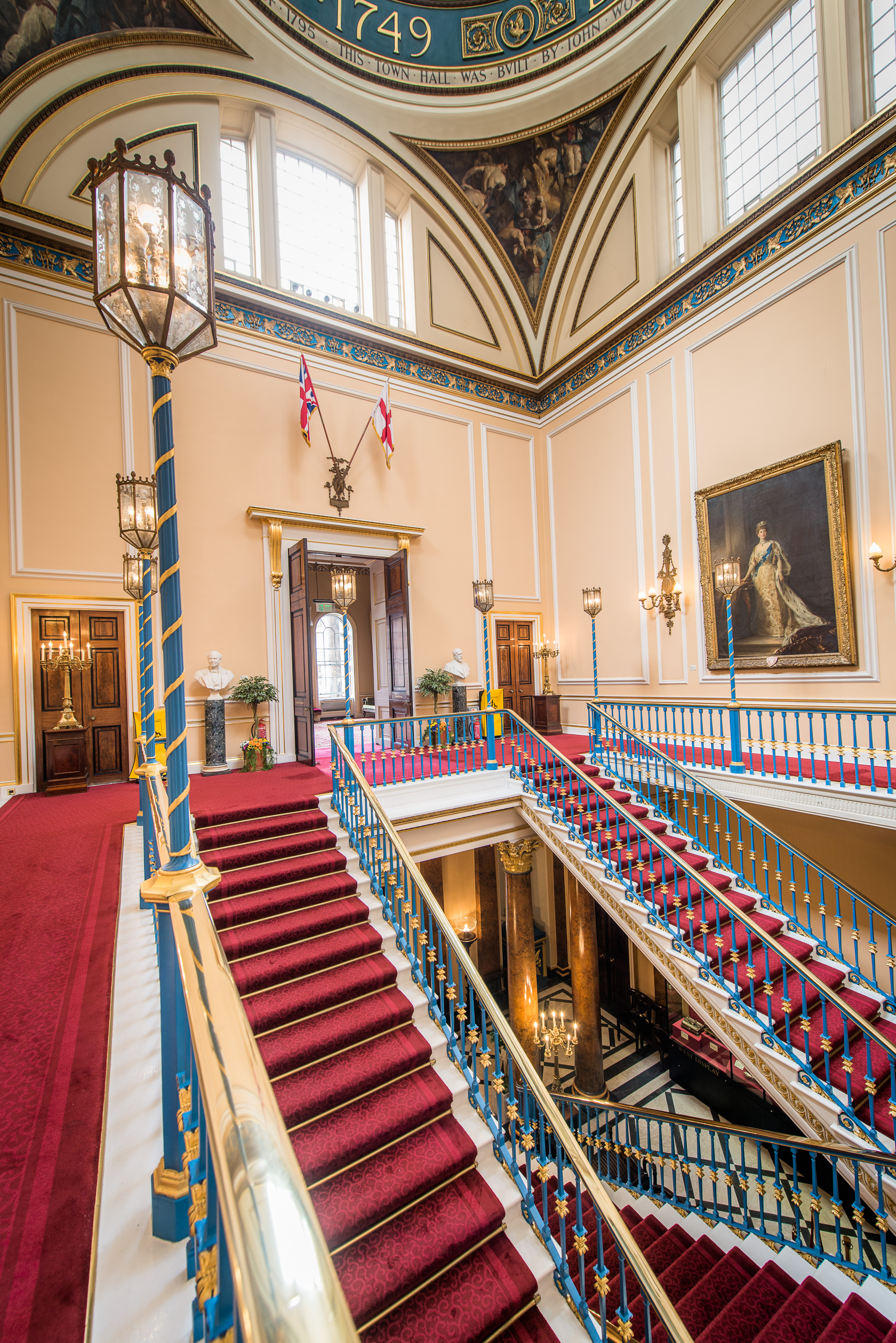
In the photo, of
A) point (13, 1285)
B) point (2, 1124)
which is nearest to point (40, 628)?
point (2, 1124)

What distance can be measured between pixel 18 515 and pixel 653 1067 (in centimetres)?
1094

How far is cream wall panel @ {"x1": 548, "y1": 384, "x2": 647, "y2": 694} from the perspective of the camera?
9.60 meters

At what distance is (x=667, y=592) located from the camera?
8.91 meters

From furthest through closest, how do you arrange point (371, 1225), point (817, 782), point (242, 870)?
point (817, 782)
point (242, 870)
point (371, 1225)

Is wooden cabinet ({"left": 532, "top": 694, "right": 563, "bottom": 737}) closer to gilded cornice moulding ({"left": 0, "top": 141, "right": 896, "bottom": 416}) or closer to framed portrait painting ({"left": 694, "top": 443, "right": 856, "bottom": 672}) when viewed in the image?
framed portrait painting ({"left": 694, "top": 443, "right": 856, "bottom": 672})

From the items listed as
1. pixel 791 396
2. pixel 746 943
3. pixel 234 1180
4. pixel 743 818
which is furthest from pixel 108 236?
pixel 791 396

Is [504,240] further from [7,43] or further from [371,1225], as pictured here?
[371,1225]

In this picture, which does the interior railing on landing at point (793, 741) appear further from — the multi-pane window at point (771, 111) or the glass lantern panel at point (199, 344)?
the multi-pane window at point (771, 111)

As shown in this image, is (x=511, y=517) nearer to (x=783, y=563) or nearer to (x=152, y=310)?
(x=783, y=563)

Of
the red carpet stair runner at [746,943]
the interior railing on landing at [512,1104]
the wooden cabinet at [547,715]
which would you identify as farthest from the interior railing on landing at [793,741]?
the interior railing on landing at [512,1104]

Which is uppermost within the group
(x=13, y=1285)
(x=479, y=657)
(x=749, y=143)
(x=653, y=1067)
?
(x=749, y=143)

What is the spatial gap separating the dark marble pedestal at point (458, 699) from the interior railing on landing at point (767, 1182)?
5688mm

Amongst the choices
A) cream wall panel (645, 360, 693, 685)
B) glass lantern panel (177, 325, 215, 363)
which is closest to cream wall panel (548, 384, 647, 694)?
cream wall panel (645, 360, 693, 685)

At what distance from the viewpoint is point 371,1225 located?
268 centimetres
